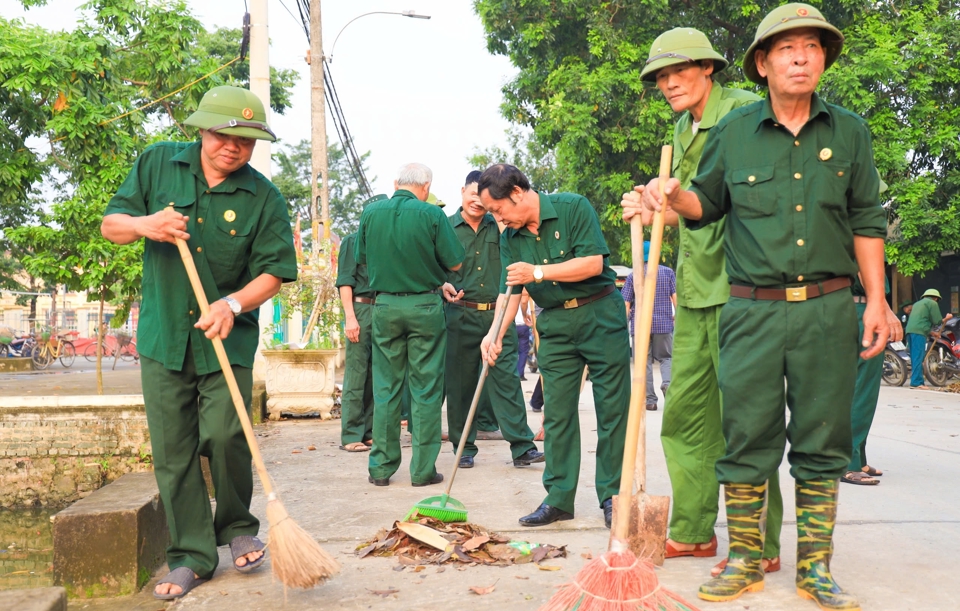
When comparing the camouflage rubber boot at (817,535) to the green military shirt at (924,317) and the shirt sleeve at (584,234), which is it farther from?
the green military shirt at (924,317)

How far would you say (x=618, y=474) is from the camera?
4938mm

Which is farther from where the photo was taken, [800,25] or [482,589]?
[482,589]

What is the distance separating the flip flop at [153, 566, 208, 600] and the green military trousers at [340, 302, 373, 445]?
4.30 m

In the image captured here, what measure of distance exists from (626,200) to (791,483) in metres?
3.36

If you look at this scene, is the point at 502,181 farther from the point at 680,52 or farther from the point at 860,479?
the point at 860,479

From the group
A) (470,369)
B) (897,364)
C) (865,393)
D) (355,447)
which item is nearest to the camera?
(865,393)

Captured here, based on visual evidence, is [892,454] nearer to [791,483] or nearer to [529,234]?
[791,483]

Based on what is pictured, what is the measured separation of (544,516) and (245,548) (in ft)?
5.11

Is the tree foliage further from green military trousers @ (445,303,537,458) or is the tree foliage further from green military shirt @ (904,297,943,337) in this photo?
green military trousers @ (445,303,537,458)

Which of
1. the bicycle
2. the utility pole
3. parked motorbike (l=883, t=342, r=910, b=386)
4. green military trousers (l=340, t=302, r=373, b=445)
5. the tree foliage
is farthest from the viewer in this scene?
the bicycle

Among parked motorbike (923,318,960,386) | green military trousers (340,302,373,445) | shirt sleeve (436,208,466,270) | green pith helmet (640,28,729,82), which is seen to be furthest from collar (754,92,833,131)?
parked motorbike (923,318,960,386)

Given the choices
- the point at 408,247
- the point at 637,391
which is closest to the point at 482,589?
the point at 637,391

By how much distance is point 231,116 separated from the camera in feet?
12.8

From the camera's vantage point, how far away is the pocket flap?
3.51m
